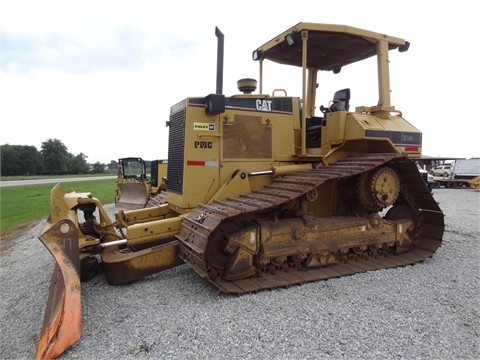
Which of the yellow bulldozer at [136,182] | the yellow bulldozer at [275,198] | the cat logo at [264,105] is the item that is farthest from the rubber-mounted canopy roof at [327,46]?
the yellow bulldozer at [136,182]

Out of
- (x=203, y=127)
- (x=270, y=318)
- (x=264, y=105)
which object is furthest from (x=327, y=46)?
(x=270, y=318)

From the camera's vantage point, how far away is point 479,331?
11.2 feet

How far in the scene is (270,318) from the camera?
3559 millimetres

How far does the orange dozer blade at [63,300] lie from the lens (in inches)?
120

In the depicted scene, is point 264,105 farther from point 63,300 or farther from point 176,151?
point 63,300

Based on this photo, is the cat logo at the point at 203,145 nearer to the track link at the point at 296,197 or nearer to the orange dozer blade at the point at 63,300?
the track link at the point at 296,197

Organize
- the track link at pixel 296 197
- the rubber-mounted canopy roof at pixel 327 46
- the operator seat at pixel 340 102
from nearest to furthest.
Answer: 1. the track link at pixel 296 197
2. the rubber-mounted canopy roof at pixel 327 46
3. the operator seat at pixel 340 102

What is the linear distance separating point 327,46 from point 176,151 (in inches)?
124

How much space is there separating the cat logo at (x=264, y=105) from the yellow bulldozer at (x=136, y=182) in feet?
24.6

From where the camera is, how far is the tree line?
54.0m

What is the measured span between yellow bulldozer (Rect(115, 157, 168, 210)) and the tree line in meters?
44.6

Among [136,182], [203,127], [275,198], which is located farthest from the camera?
[136,182]

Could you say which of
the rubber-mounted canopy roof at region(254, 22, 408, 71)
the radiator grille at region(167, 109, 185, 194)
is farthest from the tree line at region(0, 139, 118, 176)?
the rubber-mounted canopy roof at region(254, 22, 408, 71)

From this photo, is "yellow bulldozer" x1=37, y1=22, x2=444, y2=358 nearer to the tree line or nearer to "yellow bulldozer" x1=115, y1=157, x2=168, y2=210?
"yellow bulldozer" x1=115, y1=157, x2=168, y2=210
